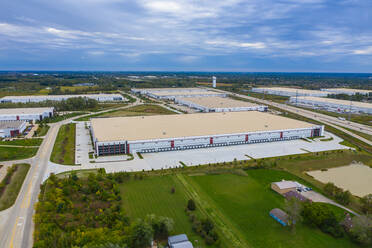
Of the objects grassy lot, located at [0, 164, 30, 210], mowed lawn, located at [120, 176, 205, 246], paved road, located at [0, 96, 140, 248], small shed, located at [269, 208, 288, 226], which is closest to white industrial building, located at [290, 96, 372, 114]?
small shed, located at [269, 208, 288, 226]

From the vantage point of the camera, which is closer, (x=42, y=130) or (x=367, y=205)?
(x=367, y=205)

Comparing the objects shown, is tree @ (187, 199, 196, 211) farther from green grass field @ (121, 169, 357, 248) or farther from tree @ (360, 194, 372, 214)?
tree @ (360, 194, 372, 214)

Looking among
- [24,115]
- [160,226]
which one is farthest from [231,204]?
[24,115]

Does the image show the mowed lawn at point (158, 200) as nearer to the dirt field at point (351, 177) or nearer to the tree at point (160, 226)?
the tree at point (160, 226)

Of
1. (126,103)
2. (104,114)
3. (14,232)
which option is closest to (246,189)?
(14,232)

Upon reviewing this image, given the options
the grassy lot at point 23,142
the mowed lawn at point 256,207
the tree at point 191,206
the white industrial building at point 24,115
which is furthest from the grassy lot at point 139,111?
the tree at point 191,206

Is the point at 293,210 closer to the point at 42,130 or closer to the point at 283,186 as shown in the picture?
the point at 283,186

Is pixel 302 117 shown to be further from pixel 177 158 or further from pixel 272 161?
pixel 177 158
